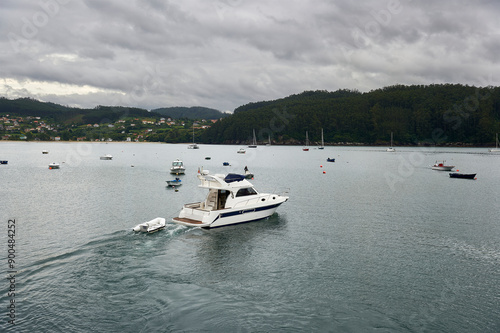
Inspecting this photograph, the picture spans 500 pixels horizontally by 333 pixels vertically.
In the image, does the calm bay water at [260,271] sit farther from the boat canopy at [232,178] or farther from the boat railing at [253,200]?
the boat canopy at [232,178]

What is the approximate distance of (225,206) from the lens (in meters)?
33.8

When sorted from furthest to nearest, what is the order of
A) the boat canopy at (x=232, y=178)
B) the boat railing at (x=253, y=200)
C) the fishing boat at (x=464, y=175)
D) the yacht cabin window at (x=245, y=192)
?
the fishing boat at (x=464, y=175)
the yacht cabin window at (x=245, y=192)
the boat railing at (x=253, y=200)
the boat canopy at (x=232, y=178)

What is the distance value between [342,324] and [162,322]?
29.5 feet

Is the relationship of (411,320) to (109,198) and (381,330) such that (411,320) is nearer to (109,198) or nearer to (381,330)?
(381,330)

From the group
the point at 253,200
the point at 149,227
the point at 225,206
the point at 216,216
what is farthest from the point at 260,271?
the point at 253,200

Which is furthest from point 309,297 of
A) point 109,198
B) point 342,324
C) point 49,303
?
point 109,198

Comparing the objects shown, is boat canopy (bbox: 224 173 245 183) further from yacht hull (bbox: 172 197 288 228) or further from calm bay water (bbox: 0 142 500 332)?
calm bay water (bbox: 0 142 500 332)

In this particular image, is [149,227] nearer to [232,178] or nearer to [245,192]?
[232,178]

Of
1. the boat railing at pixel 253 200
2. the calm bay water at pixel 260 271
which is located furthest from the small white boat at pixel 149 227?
the boat railing at pixel 253 200

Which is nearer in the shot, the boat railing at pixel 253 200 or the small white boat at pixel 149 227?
the small white boat at pixel 149 227

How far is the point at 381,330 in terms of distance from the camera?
1608 cm

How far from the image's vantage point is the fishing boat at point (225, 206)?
32.3 meters

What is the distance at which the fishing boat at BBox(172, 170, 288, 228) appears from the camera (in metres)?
32.3

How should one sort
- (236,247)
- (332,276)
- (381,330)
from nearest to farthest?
(381,330) < (332,276) < (236,247)
